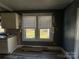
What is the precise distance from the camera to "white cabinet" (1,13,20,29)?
6.01m

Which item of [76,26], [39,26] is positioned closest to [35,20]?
[39,26]

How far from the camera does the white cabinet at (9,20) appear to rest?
Answer: 19.7 feet

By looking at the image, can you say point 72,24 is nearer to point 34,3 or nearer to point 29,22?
point 34,3

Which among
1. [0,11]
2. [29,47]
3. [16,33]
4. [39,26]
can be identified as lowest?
[29,47]

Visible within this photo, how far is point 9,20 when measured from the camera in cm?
605

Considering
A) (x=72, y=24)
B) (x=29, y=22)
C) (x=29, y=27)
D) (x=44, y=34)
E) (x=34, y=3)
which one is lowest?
(x=44, y=34)

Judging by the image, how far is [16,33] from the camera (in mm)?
6727

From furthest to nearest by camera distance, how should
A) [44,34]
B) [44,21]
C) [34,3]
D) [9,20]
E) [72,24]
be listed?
[44,34] → [44,21] → [9,20] → [34,3] → [72,24]

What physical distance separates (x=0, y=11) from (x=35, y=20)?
213cm

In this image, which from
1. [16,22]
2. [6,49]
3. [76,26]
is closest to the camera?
[76,26]

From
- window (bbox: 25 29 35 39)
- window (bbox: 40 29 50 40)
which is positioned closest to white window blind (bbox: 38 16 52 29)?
window (bbox: 40 29 50 40)

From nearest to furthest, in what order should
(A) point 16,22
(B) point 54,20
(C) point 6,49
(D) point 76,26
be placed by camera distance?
(D) point 76,26, (C) point 6,49, (A) point 16,22, (B) point 54,20

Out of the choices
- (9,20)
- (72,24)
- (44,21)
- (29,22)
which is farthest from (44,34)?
(72,24)

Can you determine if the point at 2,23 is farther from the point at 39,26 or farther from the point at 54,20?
the point at 54,20
